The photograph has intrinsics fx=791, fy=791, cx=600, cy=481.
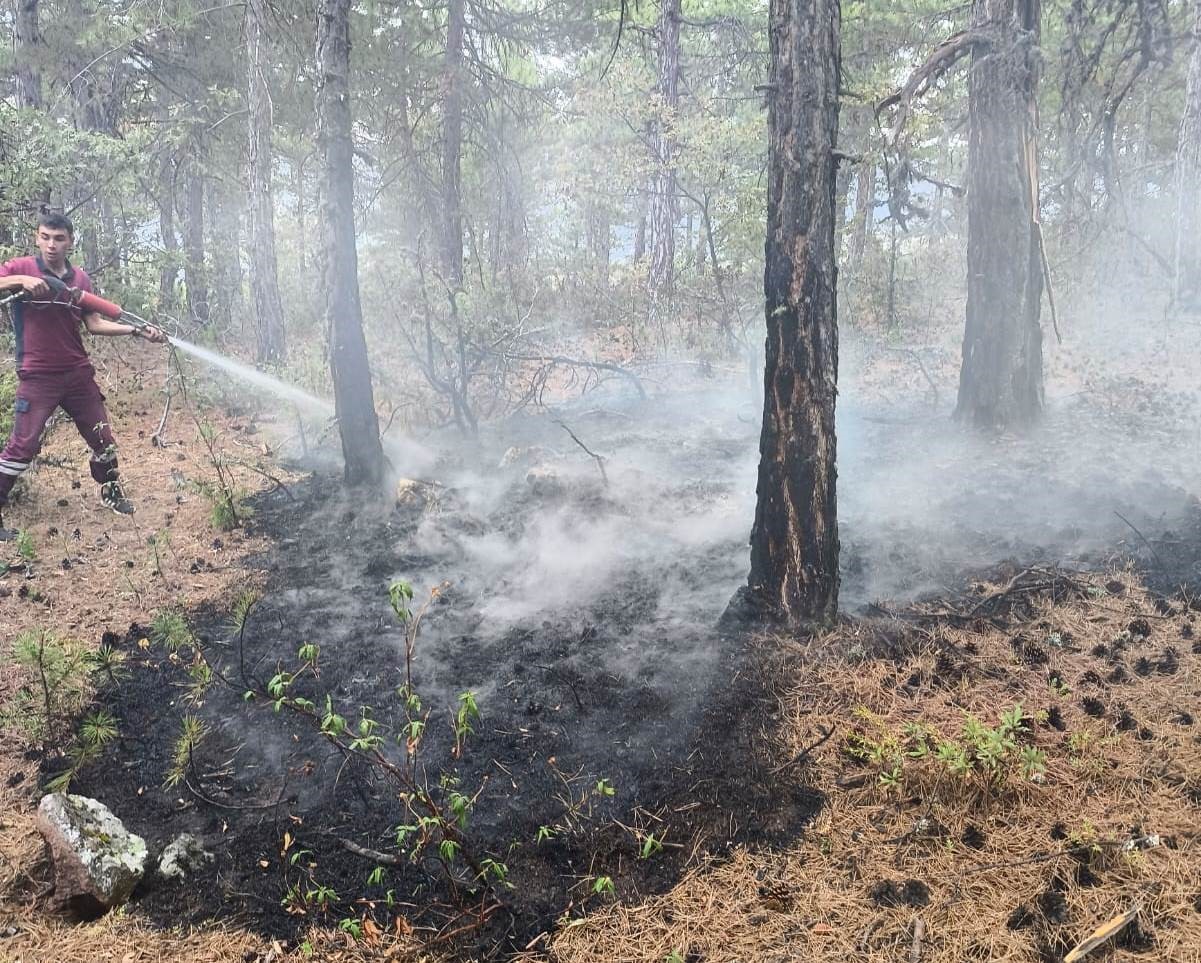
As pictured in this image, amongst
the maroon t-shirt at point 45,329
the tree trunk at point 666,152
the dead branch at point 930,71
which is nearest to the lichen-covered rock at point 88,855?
the maroon t-shirt at point 45,329

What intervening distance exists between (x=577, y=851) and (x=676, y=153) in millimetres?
14061

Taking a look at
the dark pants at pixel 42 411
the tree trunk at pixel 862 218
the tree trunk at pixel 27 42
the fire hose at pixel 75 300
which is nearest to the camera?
the fire hose at pixel 75 300

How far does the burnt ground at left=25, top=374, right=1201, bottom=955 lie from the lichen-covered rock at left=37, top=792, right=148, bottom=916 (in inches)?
5.1

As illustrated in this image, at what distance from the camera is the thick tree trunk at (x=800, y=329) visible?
4.35 meters

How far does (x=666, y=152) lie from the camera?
1555 centimetres

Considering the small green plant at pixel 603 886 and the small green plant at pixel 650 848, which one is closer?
the small green plant at pixel 603 886

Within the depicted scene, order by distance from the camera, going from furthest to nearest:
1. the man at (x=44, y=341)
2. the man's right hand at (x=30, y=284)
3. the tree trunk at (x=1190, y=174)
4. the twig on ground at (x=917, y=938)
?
1. the tree trunk at (x=1190, y=174)
2. the man at (x=44, y=341)
3. the man's right hand at (x=30, y=284)
4. the twig on ground at (x=917, y=938)

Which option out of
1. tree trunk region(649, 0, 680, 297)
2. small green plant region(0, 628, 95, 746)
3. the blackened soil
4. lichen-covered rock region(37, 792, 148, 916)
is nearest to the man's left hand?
the blackened soil

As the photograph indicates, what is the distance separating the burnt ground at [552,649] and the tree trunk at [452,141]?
6.86 metres

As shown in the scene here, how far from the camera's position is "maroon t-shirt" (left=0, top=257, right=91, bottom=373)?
6.16 meters

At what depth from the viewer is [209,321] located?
47.5 ft

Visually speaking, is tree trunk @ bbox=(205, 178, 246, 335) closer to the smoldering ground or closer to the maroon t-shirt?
the smoldering ground

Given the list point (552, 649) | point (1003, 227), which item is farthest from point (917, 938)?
point (1003, 227)

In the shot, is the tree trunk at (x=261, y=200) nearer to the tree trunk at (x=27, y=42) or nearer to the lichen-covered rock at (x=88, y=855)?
the tree trunk at (x=27, y=42)
